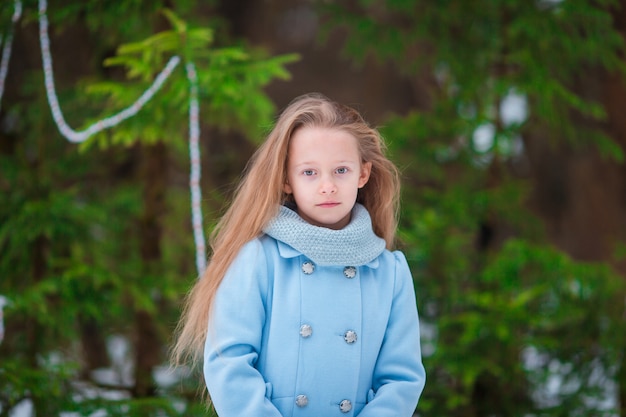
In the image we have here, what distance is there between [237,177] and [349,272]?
167 cm

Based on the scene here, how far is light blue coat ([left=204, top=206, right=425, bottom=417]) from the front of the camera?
1940 millimetres

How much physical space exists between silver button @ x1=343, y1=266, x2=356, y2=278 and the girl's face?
0.14 metres

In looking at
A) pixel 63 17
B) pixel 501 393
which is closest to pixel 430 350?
pixel 501 393

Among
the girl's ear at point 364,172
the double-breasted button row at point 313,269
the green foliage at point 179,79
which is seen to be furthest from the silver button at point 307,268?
the green foliage at point 179,79

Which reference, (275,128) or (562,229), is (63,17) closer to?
(275,128)

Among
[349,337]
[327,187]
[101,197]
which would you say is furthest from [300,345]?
[101,197]

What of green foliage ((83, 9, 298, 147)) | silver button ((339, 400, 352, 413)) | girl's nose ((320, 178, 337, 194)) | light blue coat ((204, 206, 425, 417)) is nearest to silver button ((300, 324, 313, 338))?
light blue coat ((204, 206, 425, 417))

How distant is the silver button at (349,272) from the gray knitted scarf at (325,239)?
34mm

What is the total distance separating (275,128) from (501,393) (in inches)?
102

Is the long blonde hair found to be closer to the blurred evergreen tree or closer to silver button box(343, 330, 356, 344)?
silver button box(343, 330, 356, 344)

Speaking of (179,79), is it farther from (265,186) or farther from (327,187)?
(327,187)

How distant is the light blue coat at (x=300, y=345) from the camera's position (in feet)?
6.37

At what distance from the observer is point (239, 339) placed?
1940 millimetres

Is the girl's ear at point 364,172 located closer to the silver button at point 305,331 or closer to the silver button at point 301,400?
the silver button at point 305,331
